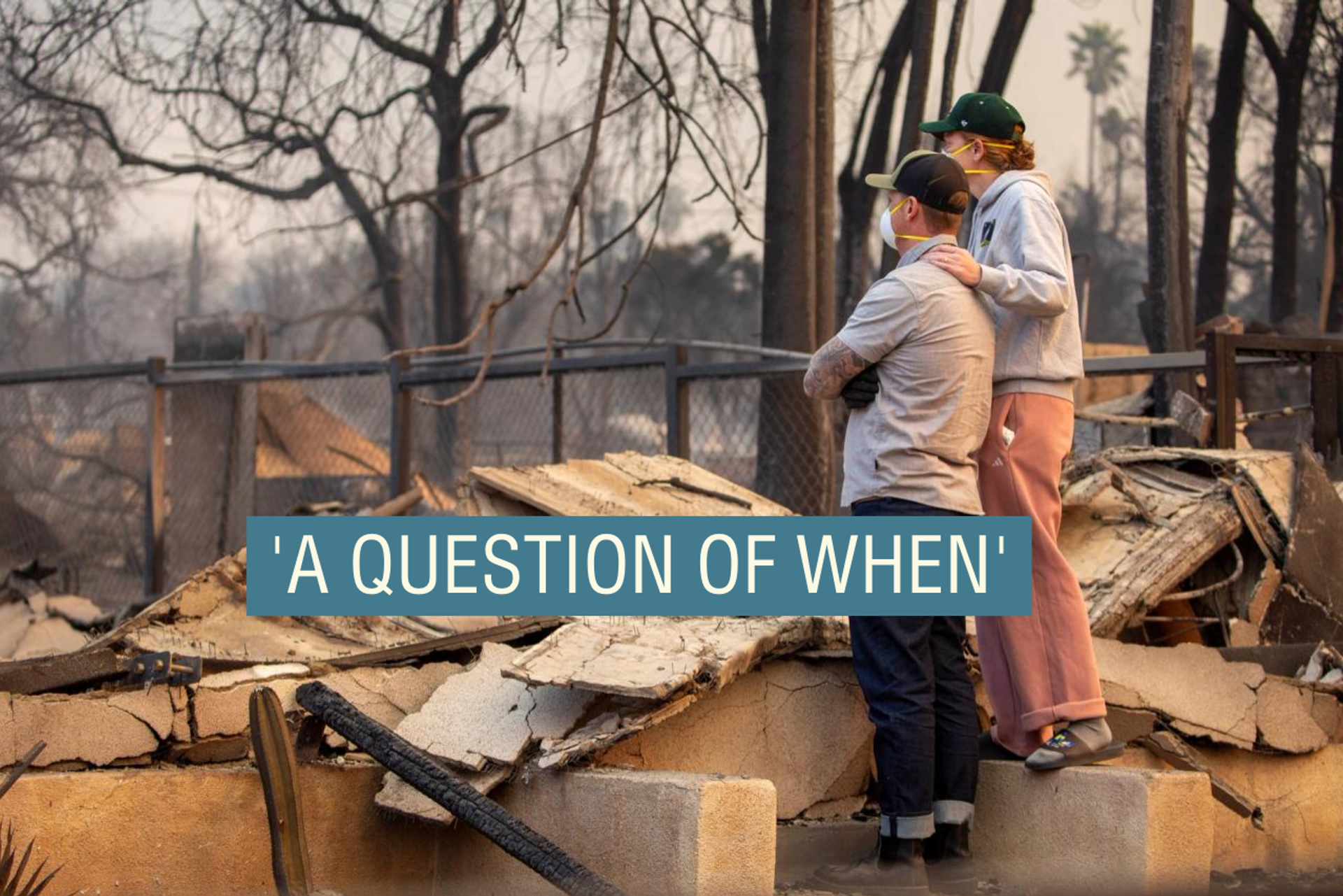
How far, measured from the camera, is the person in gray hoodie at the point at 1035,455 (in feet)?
12.8

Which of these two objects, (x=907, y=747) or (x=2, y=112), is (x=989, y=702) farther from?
(x=2, y=112)

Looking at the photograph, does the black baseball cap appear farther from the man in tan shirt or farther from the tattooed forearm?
the tattooed forearm

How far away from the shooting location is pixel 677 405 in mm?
7039

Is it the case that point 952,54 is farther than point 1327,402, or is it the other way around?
point 952,54

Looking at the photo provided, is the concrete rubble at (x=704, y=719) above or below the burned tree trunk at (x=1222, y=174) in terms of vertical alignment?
below

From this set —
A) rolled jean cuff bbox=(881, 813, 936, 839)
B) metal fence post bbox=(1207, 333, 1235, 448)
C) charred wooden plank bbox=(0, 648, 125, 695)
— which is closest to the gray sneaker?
rolled jean cuff bbox=(881, 813, 936, 839)

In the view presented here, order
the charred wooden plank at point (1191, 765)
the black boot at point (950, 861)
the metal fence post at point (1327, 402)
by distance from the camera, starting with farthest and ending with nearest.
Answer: the metal fence post at point (1327, 402), the charred wooden plank at point (1191, 765), the black boot at point (950, 861)

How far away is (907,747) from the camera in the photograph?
3.69m

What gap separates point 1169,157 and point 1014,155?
5.28 metres

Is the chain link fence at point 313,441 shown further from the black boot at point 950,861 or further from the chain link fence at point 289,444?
the black boot at point 950,861

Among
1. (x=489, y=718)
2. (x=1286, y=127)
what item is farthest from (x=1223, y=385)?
(x=1286, y=127)

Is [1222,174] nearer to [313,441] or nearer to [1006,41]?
[1006,41]

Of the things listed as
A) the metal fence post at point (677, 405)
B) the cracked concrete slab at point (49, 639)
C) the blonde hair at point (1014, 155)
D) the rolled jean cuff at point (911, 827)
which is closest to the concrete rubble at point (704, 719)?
the rolled jean cuff at point (911, 827)

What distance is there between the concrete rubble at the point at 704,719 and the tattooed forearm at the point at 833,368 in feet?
2.61
